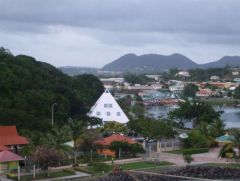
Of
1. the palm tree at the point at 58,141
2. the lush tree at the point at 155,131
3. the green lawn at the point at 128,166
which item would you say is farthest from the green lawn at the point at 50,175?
the lush tree at the point at 155,131

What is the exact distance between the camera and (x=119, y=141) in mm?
48156

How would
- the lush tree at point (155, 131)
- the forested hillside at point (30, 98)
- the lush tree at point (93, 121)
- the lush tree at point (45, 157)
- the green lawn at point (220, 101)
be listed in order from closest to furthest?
the lush tree at point (45, 157)
the forested hillside at point (30, 98)
the lush tree at point (155, 131)
the lush tree at point (93, 121)
the green lawn at point (220, 101)

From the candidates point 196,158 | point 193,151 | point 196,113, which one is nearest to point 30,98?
point 193,151

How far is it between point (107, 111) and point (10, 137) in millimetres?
22217

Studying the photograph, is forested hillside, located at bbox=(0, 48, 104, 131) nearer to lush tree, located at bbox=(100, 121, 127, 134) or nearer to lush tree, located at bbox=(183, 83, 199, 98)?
lush tree, located at bbox=(100, 121, 127, 134)

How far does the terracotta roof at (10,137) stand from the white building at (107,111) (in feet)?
68.9

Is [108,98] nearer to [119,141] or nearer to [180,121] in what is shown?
[180,121]

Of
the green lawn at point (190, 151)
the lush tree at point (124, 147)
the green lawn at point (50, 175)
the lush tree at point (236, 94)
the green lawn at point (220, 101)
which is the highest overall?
the lush tree at point (236, 94)

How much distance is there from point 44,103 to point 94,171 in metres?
15.5

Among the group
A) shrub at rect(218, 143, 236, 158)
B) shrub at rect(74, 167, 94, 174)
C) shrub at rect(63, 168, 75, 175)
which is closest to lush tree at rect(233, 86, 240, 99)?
shrub at rect(218, 143, 236, 158)

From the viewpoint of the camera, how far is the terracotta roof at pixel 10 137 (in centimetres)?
4500

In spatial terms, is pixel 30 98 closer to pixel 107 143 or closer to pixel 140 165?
pixel 107 143

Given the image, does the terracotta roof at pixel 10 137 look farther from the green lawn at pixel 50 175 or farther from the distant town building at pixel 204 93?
the distant town building at pixel 204 93

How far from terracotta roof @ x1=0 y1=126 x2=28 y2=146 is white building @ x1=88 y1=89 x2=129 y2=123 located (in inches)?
826
